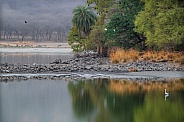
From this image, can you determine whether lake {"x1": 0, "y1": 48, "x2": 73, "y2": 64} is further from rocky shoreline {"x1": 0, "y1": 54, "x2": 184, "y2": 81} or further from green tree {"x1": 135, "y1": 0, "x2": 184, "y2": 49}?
green tree {"x1": 135, "y1": 0, "x2": 184, "y2": 49}

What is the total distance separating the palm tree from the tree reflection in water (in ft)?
Answer: 94.8

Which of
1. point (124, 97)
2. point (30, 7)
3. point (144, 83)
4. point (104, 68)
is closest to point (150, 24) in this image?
point (104, 68)

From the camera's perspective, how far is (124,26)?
47.6 meters

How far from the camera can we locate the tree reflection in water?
Answer: 18906mm

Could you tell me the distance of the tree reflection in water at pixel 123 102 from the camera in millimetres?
18906

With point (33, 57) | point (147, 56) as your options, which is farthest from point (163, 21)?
point (33, 57)

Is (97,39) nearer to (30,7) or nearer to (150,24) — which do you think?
(150,24)

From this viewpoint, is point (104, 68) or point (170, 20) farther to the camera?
point (104, 68)

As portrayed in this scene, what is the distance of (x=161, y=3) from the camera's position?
38.5 m

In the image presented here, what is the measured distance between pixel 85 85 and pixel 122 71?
8.68m

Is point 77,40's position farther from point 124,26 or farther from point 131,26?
point 131,26

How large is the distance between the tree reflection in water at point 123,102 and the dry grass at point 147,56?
1130 centimetres

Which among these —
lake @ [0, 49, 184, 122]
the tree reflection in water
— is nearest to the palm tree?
lake @ [0, 49, 184, 122]

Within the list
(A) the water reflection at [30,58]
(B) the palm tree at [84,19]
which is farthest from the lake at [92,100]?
(B) the palm tree at [84,19]
